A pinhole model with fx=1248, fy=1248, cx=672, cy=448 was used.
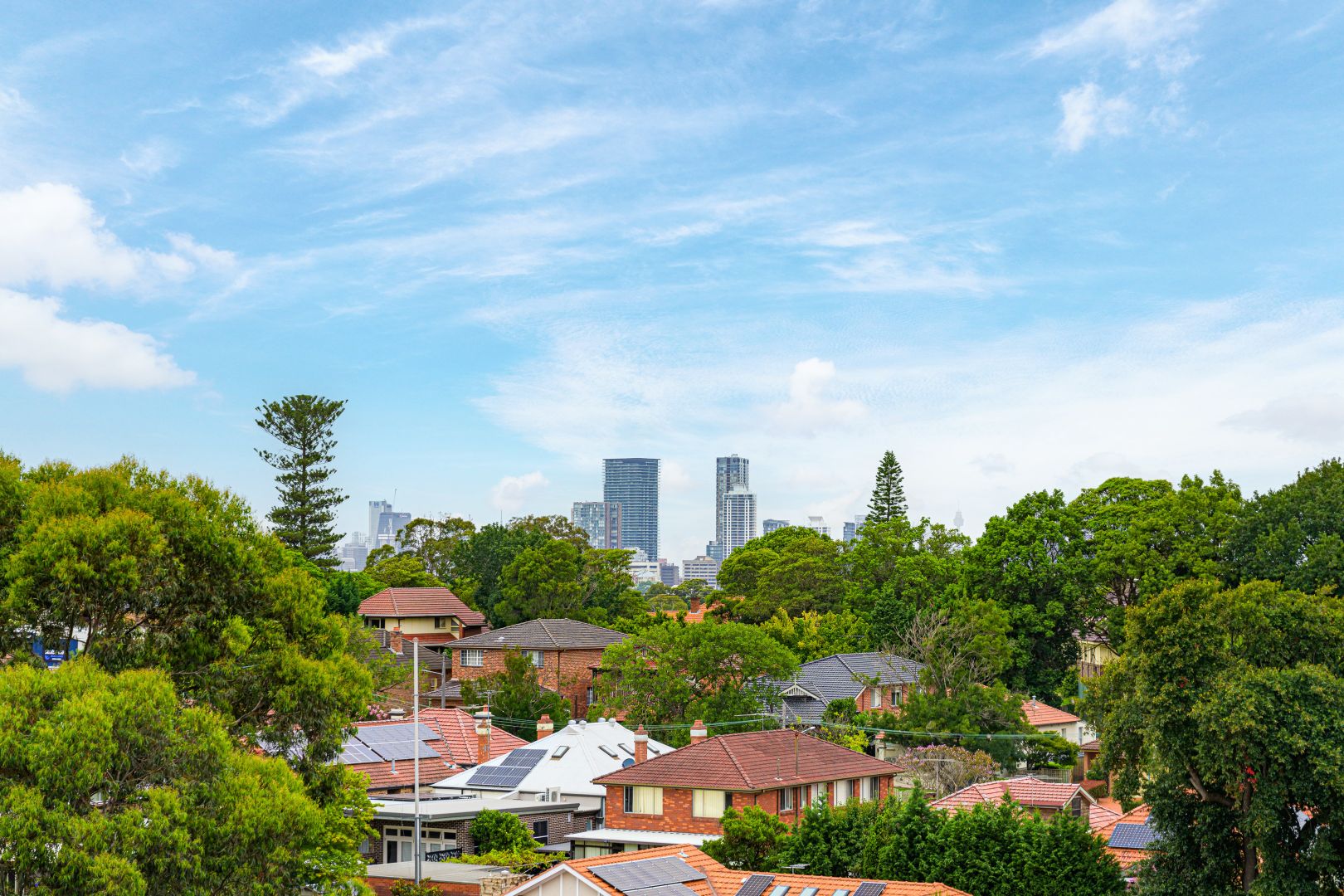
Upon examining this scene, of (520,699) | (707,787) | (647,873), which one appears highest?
(520,699)

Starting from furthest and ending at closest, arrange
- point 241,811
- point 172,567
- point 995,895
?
point 995,895 < point 172,567 < point 241,811

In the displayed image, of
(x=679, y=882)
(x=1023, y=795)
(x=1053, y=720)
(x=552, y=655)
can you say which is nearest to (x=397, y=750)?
(x=679, y=882)

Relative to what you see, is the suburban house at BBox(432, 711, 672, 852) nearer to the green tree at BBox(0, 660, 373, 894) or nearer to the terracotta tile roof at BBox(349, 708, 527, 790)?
the terracotta tile roof at BBox(349, 708, 527, 790)

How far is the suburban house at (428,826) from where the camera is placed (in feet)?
119

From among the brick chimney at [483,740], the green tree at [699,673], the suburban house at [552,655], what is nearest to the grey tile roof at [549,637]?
the suburban house at [552,655]

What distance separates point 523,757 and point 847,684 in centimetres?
2323

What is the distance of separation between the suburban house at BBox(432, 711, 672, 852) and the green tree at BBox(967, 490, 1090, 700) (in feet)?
88.0

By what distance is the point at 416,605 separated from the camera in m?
83.7

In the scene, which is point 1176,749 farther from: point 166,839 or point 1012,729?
point 1012,729

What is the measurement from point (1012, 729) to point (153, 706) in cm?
4240

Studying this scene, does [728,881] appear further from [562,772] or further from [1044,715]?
[1044,715]

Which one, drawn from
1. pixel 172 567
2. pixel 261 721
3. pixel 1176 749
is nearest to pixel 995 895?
pixel 1176 749

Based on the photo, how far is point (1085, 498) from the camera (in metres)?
68.2

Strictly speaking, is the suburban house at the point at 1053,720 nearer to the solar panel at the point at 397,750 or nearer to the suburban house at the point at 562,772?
the suburban house at the point at 562,772
